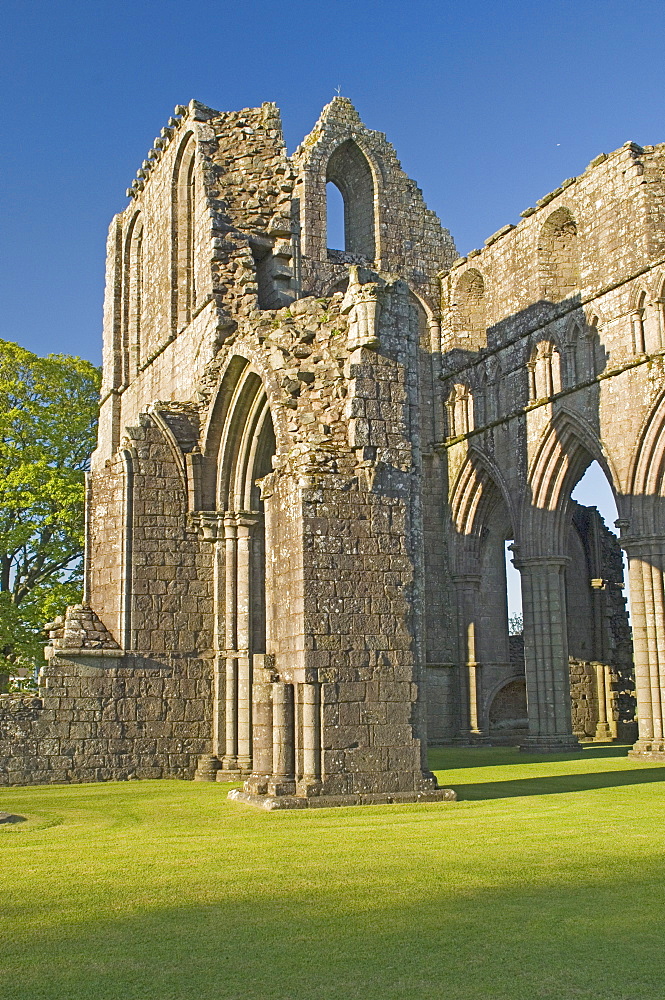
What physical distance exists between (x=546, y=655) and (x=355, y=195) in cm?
1031

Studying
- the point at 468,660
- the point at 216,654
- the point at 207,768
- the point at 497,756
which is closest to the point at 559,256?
the point at 468,660

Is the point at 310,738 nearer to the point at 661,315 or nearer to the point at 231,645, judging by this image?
the point at 231,645

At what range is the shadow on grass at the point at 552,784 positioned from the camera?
931 centimetres

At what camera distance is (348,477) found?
903 cm

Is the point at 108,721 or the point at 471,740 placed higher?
the point at 108,721

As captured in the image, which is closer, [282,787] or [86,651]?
[282,787]

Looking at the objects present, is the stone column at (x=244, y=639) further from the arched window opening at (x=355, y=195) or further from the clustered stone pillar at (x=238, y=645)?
the arched window opening at (x=355, y=195)

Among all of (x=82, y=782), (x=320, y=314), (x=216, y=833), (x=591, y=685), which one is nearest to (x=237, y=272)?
(x=320, y=314)

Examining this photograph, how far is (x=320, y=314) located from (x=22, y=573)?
12.3 m

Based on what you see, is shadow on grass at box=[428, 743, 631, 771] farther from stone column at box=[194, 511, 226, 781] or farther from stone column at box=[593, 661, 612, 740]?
stone column at box=[194, 511, 226, 781]

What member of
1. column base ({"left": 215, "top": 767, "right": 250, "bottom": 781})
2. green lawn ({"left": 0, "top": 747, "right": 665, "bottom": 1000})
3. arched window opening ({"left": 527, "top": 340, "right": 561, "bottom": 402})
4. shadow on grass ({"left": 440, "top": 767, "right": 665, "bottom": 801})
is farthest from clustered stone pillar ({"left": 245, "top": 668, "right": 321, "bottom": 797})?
arched window opening ({"left": 527, "top": 340, "right": 561, "bottom": 402})

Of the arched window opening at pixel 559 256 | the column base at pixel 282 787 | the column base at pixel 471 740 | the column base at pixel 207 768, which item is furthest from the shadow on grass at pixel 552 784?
the arched window opening at pixel 559 256

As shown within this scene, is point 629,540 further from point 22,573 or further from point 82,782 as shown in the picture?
point 22,573

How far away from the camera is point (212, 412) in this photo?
40.9 feet
